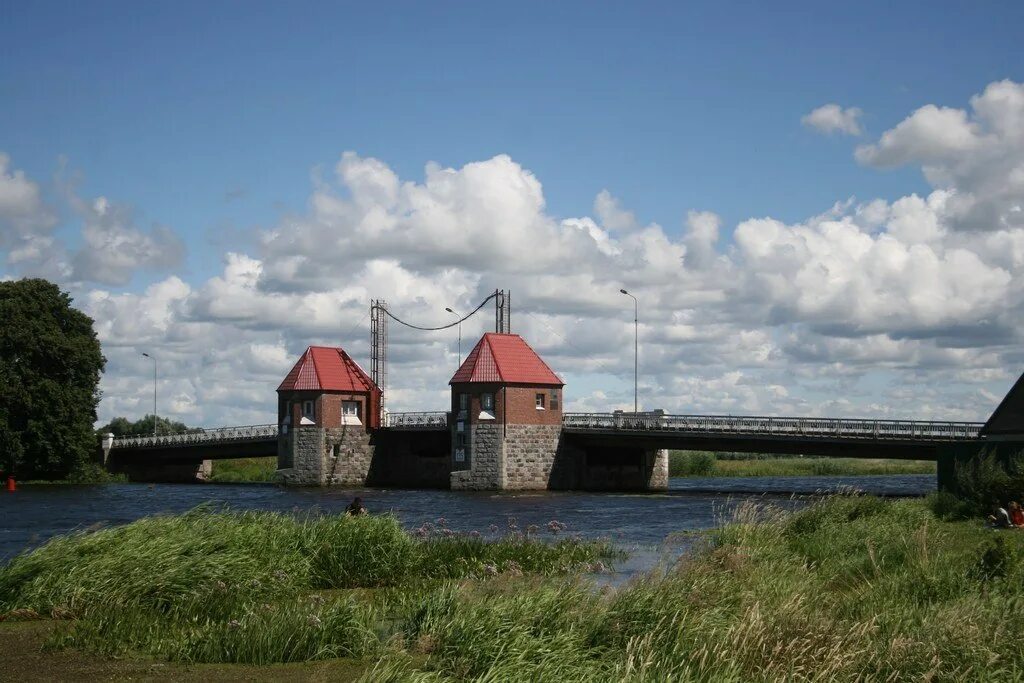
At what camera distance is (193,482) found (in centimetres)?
9862

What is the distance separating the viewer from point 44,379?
251 feet

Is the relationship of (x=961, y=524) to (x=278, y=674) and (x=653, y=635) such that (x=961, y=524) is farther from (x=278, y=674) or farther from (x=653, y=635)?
(x=278, y=674)

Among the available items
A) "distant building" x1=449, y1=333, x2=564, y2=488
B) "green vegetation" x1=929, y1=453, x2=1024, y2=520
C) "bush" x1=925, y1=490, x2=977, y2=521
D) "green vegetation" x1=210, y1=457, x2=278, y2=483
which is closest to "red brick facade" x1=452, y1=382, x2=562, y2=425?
"distant building" x1=449, y1=333, x2=564, y2=488

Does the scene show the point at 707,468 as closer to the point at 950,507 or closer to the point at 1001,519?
the point at 950,507

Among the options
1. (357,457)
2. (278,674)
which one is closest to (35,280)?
(357,457)

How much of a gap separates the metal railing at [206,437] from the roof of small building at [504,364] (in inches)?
861

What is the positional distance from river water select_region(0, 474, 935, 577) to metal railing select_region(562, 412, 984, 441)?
3.19 metres

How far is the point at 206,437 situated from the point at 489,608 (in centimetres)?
7992

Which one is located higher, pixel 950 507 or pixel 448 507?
pixel 950 507

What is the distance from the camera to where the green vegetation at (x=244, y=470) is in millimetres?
102125

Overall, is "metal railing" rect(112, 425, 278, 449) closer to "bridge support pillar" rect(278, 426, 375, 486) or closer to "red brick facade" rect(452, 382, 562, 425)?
"bridge support pillar" rect(278, 426, 375, 486)

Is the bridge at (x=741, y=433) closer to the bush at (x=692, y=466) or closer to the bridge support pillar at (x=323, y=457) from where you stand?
the bridge support pillar at (x=323, y=457)

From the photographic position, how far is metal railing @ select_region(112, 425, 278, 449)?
87.1m

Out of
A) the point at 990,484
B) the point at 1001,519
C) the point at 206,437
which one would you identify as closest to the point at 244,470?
the point at 206,437
